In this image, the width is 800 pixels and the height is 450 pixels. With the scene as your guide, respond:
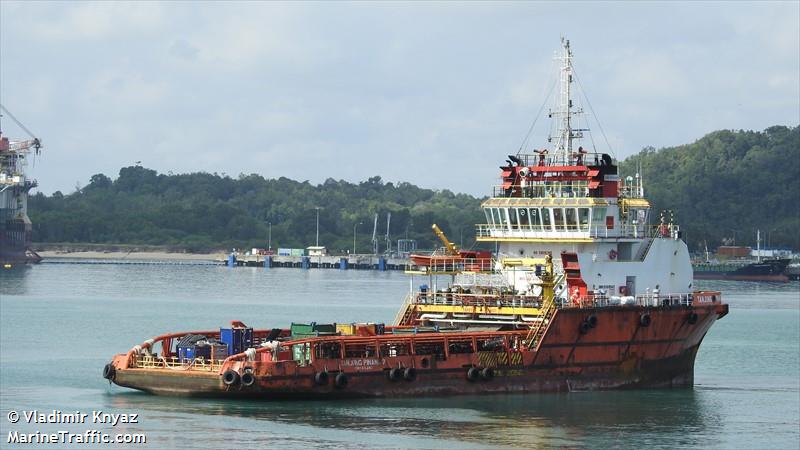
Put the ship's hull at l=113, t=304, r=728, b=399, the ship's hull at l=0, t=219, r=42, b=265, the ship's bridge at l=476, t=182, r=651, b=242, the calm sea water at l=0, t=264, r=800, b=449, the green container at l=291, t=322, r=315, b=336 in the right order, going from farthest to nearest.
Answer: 1. the ship's hull at l=0, t=219, r=42, b=265
2. the ship's bridge at l=476, t=182, r=651, b=242
3. the green container at l=291, t=322, r=315, b=336
4. the ship's hull at l=113, t=304, r=728, b=399
5. the calm sea water at l=0, t=264, r=800, b=449

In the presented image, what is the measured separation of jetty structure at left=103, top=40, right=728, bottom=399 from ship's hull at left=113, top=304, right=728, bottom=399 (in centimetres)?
4

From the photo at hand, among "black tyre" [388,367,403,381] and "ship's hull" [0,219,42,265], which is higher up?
"ship's hull" [0,219,42,265]

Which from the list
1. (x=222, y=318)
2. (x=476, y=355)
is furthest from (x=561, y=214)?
(x=222, y=318)

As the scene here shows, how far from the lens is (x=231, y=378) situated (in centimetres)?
4044

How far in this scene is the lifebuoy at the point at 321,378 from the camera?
1624 inches

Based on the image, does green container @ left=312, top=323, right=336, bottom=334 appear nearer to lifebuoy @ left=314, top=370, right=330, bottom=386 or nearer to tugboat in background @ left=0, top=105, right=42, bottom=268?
lifebuoy @ left=314, top=370, right=330, bottom=386

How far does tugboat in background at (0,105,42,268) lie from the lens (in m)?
163

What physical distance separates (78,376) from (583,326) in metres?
16.0

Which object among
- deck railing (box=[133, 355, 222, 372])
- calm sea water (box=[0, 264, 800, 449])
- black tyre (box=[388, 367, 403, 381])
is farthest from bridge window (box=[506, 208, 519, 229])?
deck railing (box=[133, 355, 222, 372])

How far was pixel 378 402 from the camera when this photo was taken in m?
42.1

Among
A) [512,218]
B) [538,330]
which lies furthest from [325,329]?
[512,218]

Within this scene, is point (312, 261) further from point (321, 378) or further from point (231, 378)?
point (231, 378)

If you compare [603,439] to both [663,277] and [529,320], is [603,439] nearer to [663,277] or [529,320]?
[529,320]

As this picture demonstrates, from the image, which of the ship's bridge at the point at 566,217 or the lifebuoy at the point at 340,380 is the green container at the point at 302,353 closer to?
the lifebuoy at the point at 340,380
